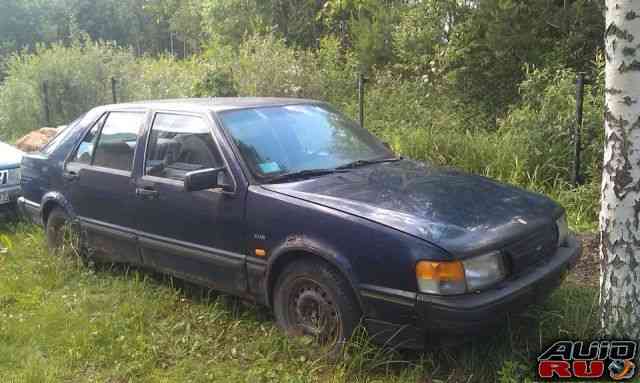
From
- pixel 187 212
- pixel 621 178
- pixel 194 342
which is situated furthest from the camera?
pixel 187 212

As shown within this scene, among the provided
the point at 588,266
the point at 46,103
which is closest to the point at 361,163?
the point at 588,266

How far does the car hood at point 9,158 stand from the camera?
6482mm

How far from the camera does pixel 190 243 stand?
412 cm

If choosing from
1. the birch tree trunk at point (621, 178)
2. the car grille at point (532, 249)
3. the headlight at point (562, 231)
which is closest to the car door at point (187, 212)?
the car grille at point (532, 249)

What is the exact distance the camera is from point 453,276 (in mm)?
3004

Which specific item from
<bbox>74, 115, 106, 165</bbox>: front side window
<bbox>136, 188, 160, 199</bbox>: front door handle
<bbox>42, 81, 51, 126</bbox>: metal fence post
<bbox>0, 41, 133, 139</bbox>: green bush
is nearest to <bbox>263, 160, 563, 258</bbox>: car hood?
<bbox>136, 188, 160, 199</bbox>: front door handle

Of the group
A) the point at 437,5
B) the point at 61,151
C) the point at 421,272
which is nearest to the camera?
the point at 421,272

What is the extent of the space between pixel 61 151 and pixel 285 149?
240 cm

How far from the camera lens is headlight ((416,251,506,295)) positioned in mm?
2998

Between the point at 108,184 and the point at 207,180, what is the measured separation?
139 centimetres

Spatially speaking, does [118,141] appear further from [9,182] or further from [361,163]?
[9,182]

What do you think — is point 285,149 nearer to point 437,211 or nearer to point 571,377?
point 437,211

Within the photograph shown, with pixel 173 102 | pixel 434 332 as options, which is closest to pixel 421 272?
pixel 434 332

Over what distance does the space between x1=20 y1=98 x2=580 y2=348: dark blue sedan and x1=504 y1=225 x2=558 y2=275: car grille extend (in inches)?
0.4
